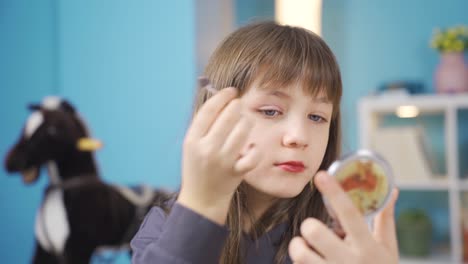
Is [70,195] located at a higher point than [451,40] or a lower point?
lower

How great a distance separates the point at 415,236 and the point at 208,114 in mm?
1938

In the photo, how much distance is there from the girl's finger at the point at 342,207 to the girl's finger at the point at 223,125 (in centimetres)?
8

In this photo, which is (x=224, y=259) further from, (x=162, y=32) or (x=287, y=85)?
(x=162, y=32)

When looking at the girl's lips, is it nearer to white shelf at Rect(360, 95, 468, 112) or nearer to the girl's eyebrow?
the girl's eyebrow

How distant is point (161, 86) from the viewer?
222cm

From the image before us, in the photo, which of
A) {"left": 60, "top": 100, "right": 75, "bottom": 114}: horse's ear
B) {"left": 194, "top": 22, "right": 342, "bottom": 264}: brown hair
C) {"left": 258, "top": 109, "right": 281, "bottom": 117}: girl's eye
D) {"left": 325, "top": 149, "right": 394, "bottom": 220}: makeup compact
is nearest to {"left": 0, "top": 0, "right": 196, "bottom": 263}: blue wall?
{"left": 60, "top": 100, "right": 75, "bottom": 114}: horse's ear

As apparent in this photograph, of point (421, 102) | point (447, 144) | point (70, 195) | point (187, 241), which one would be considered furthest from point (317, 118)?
point (447, 144)

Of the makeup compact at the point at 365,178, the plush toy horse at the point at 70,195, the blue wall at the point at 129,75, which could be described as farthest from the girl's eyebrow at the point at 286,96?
the blue wall at the point at 129,75

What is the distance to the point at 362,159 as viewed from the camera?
0.50m

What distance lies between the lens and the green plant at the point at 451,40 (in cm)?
219

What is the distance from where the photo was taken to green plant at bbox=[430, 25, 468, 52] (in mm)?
2188

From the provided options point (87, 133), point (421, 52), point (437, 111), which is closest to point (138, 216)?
point (87, 133)

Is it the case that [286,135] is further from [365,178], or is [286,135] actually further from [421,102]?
[421,102]

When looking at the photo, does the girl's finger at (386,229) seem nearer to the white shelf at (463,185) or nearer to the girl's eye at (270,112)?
the girl's eye at (270,112)
